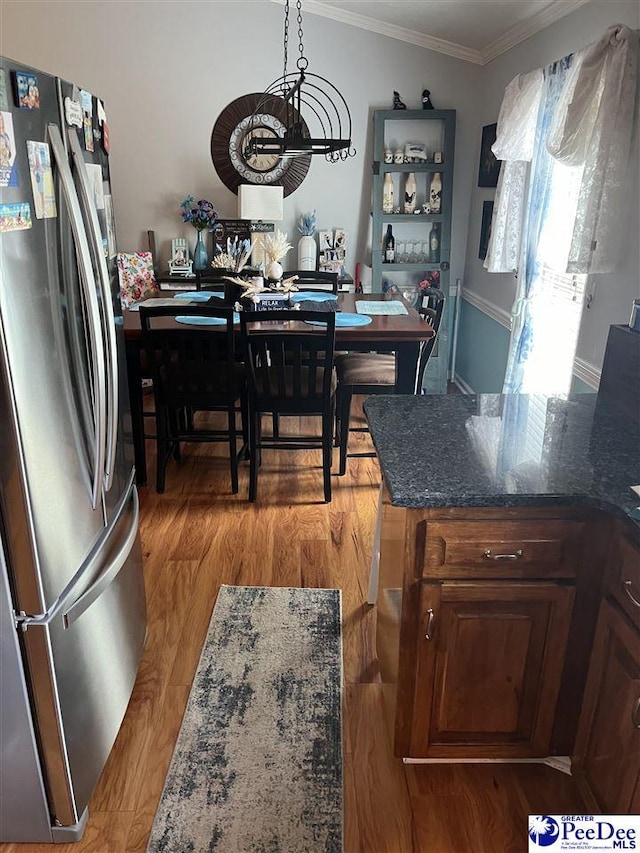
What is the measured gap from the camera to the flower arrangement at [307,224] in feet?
15.7

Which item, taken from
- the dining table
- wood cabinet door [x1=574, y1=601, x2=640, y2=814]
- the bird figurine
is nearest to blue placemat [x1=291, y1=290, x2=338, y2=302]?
the dining table

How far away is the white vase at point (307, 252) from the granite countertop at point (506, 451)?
3.01 meters

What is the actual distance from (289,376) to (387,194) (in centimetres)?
204

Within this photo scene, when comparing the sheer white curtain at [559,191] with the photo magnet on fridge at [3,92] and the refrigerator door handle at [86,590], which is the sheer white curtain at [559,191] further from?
the photo magnet on fridge at [3,92]

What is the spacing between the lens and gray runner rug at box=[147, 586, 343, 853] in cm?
159

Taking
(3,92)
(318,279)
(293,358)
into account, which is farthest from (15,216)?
(318,279)

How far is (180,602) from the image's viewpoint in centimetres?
245

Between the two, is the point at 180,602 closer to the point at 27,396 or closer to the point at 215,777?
the point at 215,777

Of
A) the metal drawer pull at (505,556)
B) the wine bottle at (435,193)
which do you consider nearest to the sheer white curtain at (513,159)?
the wine bottle at (435,193)

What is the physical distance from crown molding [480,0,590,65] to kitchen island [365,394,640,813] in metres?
2.32

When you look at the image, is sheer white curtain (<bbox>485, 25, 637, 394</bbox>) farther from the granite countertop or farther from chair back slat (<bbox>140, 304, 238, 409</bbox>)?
chair back slat (<bbox>140, 304, 238, 409</bbox>)

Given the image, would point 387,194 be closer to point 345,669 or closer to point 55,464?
point 345,669

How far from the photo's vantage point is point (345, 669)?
212cm

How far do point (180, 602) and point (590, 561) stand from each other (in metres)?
1.55
